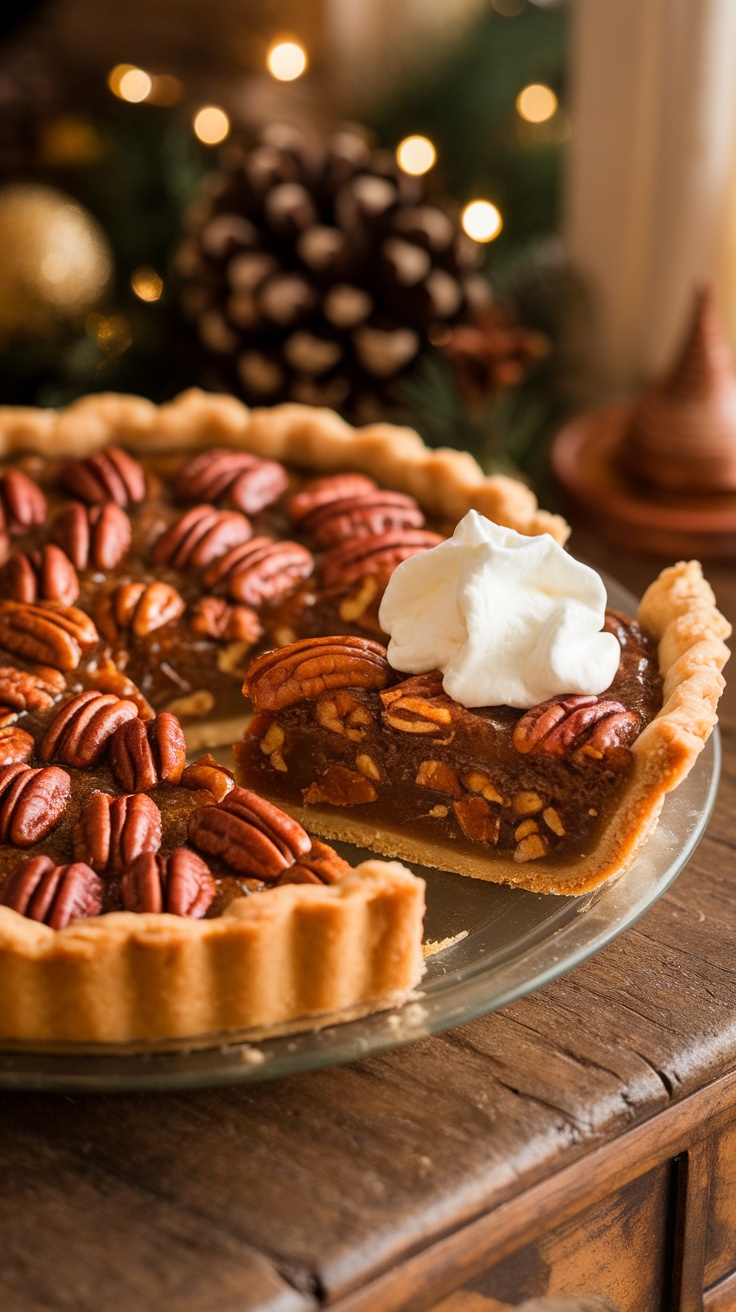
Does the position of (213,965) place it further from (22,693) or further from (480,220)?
(480,220)

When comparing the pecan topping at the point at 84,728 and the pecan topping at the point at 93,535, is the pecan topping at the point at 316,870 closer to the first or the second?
the pecan topping at the point at 84,728

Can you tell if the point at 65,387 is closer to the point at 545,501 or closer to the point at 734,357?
the point at 545,501

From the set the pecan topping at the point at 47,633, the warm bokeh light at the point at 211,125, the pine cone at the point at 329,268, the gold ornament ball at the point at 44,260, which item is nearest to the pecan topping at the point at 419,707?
the pecan topping at the point at 47,633

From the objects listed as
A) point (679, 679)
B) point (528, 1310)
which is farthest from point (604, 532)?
point (528, 1310)

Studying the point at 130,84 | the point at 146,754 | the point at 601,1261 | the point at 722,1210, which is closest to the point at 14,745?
the point at 146,754

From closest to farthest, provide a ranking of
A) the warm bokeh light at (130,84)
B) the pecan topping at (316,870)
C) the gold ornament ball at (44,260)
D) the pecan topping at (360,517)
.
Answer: the pecan topping at (316,870) < the pecan topping at (360,517) < the gold ornament ball at (44,260) < the warm bokeh light at (130,84)
